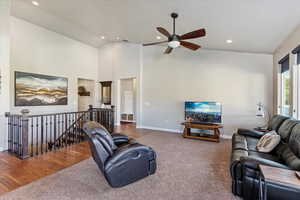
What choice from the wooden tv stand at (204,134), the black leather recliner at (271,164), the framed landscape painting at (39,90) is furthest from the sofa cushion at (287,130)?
the framed landscape painting at (39,90)

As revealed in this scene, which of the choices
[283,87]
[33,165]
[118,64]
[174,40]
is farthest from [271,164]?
[118,64]

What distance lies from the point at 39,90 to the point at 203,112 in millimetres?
6138

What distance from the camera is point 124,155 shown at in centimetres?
238

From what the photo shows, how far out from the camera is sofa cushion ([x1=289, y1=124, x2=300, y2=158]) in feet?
7.01

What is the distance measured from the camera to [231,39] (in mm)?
4383

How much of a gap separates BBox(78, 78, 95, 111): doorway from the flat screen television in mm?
5158

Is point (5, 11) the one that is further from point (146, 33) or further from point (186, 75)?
point (186, 75)

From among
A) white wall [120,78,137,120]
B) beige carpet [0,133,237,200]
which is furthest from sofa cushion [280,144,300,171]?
white wall [120,78,137,120]

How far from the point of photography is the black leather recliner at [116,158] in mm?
2293

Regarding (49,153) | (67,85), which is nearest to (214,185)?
(49,153)

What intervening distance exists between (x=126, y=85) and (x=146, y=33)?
4.52m

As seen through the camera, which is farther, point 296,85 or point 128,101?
point 128,101

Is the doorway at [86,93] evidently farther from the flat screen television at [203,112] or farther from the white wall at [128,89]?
the flat screen television at [203,112]

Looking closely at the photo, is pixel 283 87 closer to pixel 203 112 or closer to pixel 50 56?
pixel 203 112
